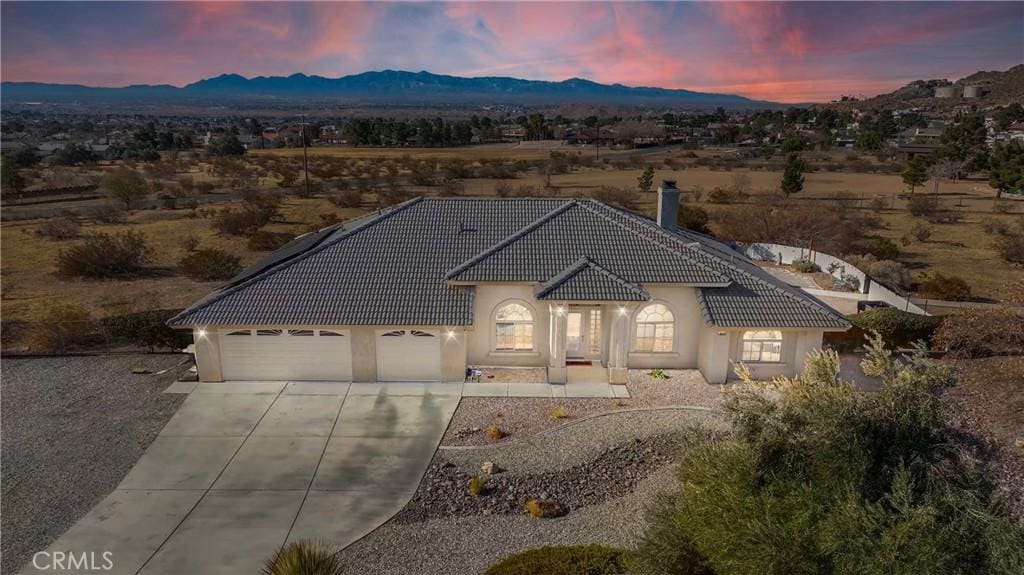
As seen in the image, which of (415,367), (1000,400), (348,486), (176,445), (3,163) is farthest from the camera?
(3,163)

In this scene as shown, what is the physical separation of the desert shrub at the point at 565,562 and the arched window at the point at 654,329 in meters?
9.79

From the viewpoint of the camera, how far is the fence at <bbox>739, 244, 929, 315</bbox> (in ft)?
95.5

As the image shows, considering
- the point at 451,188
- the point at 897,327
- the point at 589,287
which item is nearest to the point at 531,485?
the point at 589,287

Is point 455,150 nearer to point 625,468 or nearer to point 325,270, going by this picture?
point 325,270

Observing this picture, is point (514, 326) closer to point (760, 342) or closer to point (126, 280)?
point (760, 342)

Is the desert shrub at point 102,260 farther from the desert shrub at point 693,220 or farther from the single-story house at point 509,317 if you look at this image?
the desert shrub at point 693,220

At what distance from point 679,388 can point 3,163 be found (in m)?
89.1

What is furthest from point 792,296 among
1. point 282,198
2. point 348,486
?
point 282,198

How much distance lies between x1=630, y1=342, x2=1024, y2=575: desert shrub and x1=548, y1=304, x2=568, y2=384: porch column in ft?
31.1

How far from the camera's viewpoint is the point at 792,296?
20.3 metres

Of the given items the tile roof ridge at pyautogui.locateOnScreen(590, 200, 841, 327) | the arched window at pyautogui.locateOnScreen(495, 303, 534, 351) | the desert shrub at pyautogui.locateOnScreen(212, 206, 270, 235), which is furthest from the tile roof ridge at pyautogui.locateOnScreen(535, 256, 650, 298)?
the desert shrub at pyautogui.locateOnScreen(212, 206, 270, 235)

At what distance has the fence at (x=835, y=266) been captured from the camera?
95.5 ft

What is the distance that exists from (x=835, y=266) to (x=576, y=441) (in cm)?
2500

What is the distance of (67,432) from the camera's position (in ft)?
57.2
